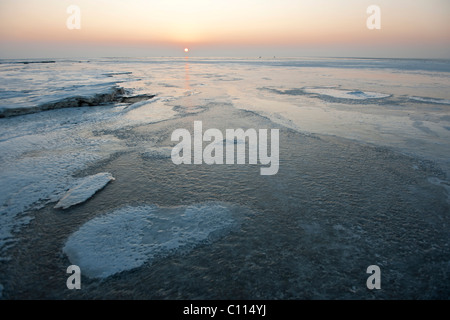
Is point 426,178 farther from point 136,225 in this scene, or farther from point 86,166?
point 86,166

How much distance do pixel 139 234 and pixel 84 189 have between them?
1391 mm

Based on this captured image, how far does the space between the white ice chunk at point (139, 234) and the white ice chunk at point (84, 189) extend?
57 cm

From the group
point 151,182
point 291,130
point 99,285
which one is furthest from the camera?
point 291,130

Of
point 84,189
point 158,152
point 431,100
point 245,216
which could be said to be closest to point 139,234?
point 245,216

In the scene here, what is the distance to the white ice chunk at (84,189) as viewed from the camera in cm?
302

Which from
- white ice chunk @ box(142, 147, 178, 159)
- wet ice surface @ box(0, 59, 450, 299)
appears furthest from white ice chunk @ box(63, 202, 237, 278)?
white ice chunk @ box(142, 147, 178, 159)

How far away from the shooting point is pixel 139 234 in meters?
2.51

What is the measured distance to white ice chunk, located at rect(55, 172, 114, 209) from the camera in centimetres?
302

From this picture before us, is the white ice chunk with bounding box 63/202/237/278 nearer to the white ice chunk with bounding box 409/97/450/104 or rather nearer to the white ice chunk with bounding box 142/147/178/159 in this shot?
the white ice chunk with bounding box 142/147/178/159

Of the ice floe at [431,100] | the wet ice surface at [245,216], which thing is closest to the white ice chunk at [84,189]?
the wet ice surface at [245,216]

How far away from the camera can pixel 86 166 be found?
4.04 metres

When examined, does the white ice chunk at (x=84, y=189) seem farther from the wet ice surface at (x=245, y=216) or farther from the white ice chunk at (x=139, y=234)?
the white ice chunk at (x=139, y=234)

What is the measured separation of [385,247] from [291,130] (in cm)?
401
